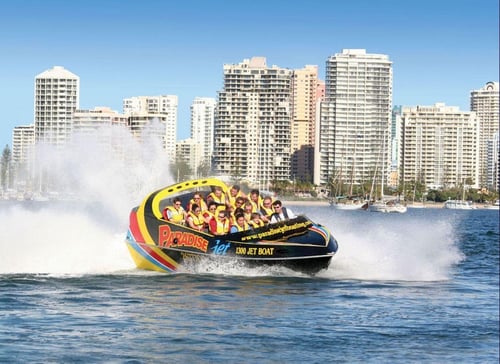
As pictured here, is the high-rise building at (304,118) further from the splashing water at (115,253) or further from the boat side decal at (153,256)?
the boat side decal at (153,256)

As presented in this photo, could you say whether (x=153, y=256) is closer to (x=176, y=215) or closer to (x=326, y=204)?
(x=176, y=215)

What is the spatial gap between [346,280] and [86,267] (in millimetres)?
5639

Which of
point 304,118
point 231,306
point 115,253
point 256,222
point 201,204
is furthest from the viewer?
point 304,118

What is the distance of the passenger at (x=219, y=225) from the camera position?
21.0m

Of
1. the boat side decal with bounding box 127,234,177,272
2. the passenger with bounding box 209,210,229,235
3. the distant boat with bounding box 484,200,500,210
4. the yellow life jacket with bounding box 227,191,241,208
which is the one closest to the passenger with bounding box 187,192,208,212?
the passenger with bounding box 209,210,229,235

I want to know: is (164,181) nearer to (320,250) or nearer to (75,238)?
(75,238)

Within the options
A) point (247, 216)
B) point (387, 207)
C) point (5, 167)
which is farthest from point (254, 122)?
point (247, 216)

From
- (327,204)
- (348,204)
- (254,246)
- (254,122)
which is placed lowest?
(327,204)

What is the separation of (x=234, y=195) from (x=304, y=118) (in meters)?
159

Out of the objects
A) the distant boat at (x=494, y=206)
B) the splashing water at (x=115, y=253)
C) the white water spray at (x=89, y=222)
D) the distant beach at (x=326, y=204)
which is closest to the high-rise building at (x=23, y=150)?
the distant beach at (x=326, y=204)

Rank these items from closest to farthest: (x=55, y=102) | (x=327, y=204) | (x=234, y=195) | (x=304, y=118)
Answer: (x=234, y=195) < (x=55, y=102) < (x=327, y=204) < (x=304, y=118)

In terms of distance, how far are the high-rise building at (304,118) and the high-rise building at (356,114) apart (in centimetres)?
446

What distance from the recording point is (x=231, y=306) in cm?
1675

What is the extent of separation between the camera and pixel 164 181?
32406 mm
